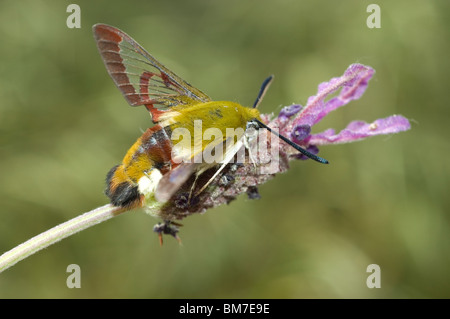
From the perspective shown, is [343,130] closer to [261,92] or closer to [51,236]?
[261,92]

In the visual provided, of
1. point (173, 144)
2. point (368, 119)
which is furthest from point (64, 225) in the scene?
point (368, 119)

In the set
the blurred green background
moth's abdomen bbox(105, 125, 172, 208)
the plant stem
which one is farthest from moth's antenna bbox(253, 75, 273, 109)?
the blurred green background

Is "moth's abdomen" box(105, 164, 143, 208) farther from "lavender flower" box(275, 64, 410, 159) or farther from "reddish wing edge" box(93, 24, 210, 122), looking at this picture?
"lavender flower" box(275, 64, 410, 159)

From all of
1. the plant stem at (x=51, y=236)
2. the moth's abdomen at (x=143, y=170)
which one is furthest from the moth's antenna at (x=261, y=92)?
the plant stem at (x=51, y=236)

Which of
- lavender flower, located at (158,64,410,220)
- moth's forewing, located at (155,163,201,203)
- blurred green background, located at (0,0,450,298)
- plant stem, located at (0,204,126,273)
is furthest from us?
blurred green background, located at (0,0,450,298)

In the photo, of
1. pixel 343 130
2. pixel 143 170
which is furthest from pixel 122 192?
pixel 343 130

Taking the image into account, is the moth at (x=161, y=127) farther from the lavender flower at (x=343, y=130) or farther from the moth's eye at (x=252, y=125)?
the lavender flower at (x=343, y=130)
